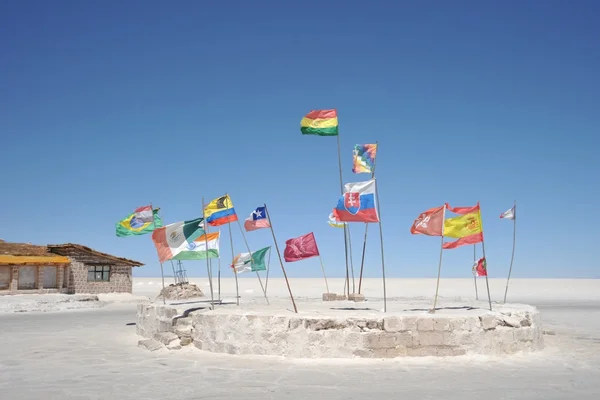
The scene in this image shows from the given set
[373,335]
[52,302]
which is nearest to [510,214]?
[373,335]

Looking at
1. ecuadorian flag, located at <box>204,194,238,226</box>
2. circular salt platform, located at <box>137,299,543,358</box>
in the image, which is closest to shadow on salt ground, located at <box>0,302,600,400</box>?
circular salt platform, located at <box>137,299,543,358</box>

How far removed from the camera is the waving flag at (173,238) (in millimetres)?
16109

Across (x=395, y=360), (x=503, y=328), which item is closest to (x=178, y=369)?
(x=395, y=360)

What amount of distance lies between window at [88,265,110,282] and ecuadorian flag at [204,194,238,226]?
2982cm

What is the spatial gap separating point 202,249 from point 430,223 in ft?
22.5

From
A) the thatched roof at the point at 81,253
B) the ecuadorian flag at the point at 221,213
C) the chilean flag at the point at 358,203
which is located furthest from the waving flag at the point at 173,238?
the thatched roof at the point at 81,253

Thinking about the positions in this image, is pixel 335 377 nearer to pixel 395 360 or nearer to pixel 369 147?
pixel 395 360

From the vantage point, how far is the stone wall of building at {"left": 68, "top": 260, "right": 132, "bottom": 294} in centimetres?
4234

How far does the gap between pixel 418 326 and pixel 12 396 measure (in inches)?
328

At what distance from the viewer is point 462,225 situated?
1505cm

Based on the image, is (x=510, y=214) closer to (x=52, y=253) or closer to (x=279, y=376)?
(x=279, y=376)

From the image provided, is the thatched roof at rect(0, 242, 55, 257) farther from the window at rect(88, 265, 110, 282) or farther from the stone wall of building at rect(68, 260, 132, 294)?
the window at rect(88, 265, 110, 282)

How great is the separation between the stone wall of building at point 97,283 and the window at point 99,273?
10.2 inches

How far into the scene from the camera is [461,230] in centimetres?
1505
